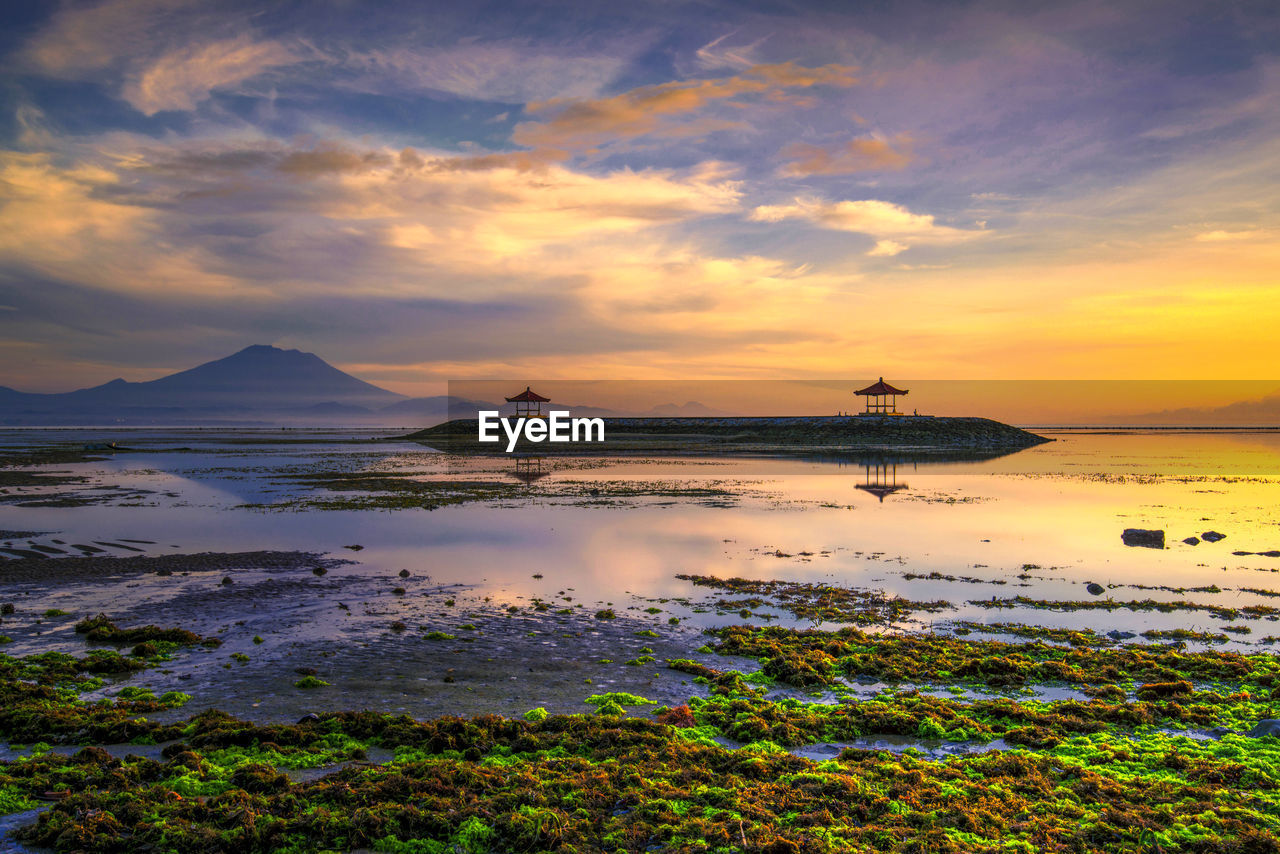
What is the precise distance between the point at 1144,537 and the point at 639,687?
18.9 metres

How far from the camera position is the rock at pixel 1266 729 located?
26.5 feet

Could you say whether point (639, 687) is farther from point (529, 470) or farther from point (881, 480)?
point (529, 470)

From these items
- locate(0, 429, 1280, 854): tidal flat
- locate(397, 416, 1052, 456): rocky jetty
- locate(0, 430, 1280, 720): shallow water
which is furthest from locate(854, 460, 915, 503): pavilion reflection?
locate(397, 416, 1052, 456): rocky jetty

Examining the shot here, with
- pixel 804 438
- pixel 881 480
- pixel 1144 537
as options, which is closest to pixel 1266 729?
pixel 1144 537

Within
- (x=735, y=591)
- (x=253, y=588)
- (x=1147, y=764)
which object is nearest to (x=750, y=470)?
(x=735, y=591)

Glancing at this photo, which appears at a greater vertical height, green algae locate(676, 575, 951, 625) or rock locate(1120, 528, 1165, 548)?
rock locate(1120, 528, 1165, 548)

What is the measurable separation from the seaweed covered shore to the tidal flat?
4cm

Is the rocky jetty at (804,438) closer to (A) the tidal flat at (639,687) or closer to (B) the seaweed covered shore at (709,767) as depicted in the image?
(A) the tidal flat at (639,687)

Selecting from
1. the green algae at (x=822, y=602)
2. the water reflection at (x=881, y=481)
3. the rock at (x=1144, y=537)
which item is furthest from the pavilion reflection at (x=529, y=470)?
the rock at (x=1144, y=537)

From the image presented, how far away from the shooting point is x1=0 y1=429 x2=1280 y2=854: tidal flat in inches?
254

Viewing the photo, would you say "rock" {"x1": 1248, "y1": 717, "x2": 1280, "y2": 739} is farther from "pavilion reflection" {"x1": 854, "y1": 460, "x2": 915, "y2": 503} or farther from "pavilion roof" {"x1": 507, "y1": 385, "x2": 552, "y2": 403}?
"pavilion roof" {"x1": 507, "y1": 385, "x2": 552, "y2": 403}

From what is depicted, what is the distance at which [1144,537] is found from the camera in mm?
20719

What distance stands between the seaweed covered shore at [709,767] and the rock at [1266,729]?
57 millimetres

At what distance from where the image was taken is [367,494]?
33469mm
